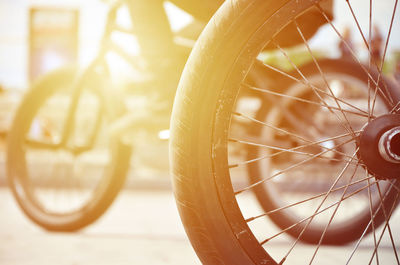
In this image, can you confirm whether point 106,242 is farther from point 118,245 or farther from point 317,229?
point 317,229

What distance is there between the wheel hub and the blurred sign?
20.3 feet

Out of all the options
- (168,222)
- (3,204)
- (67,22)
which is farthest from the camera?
(67,22)

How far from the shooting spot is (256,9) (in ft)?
2.70

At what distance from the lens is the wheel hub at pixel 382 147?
2.83ft

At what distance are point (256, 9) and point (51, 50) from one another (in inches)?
249

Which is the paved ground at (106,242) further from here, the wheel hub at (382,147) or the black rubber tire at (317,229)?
the wheel hub at (382,147)

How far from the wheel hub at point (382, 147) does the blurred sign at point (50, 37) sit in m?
6.18

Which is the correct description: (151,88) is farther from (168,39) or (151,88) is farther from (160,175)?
(160,175)

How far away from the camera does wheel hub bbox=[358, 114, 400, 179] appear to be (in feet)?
2.83

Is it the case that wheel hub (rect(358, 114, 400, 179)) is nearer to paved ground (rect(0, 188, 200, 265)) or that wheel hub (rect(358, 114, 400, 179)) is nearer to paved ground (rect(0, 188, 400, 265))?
paved ground (rect(0, 188, 400, 265))

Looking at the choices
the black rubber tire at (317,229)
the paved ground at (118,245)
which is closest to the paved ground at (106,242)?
the paved ground at (118,245)

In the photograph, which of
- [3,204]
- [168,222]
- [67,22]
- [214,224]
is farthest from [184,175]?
[67,22]

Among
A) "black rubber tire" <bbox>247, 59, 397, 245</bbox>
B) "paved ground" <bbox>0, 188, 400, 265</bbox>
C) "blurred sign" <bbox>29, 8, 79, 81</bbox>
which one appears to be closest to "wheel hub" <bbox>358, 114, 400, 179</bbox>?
"paved ground" <bbox>0, 188, 400, 265</bbox>

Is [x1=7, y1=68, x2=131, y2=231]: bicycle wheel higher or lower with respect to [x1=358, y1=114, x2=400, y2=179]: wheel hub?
higher
